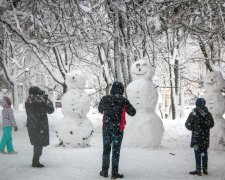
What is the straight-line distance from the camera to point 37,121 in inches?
295

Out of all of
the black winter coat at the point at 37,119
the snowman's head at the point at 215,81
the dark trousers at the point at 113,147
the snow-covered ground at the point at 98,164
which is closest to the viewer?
the dark trousers at the point at 113,147

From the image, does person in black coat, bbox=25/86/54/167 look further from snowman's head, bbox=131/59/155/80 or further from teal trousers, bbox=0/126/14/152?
snowman's head, bbox=131/59/155/80

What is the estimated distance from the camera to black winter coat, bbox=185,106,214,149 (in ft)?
24.0

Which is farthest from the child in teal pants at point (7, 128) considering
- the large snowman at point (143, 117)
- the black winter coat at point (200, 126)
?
the black winter coat at point (200, 126)

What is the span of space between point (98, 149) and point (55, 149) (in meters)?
1.22

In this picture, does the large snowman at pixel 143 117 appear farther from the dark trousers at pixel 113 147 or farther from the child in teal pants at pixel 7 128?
the dark trousers at pixel 113 147

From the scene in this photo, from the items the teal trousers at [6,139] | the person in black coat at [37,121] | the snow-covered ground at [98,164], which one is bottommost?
the snow-covered ground at [98,164]

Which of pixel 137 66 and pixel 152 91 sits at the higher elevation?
pixel 137 66

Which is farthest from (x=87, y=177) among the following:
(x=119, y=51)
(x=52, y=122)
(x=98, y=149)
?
(x=52, y=122)

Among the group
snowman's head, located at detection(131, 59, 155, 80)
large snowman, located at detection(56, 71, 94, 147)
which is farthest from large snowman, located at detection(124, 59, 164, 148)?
large snowman, located at detection(56, 71, 94, 147)

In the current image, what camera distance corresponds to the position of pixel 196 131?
7.39 m

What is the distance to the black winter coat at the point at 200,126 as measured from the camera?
733 centimetres

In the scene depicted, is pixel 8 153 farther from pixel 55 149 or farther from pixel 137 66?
pixel 137 66

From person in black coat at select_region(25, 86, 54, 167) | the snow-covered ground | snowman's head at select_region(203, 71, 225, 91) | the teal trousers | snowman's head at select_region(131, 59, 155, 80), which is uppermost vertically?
snowman's head at select_region(131, 59, 155, 80)
